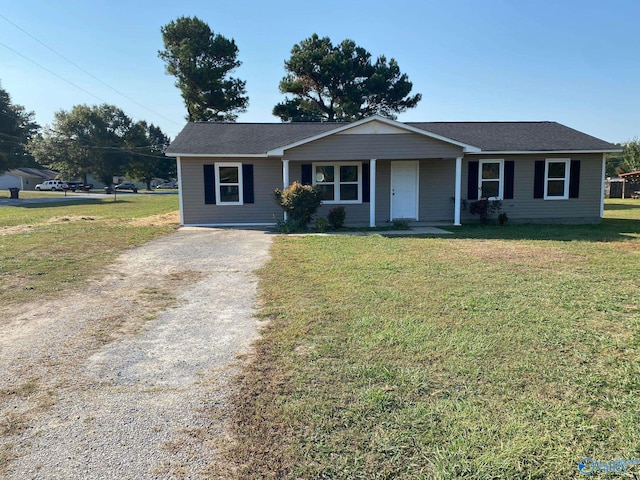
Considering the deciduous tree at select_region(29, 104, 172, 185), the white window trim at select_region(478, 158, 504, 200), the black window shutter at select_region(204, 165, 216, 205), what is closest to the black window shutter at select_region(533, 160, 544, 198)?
the white window trim at select_region(478, 158, 504, 200)

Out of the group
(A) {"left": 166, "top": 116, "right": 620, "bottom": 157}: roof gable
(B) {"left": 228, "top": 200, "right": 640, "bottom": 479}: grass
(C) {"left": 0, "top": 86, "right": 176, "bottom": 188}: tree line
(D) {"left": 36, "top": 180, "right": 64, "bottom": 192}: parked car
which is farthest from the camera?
(D) {"left": 36, "top": 180, "right": 64, "bottom": 192}: parked car

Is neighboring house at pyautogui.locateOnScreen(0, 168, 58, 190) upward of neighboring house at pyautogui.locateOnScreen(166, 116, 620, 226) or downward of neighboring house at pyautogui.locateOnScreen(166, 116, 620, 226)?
upward

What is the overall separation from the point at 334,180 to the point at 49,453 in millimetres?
12659

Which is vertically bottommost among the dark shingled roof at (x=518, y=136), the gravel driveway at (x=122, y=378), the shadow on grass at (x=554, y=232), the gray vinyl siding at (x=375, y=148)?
the gravel driveway at (x=122, y=378)

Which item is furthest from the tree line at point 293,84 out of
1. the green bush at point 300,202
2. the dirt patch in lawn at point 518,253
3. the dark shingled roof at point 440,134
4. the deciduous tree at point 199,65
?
the dirt patch in lawn at point 518,253

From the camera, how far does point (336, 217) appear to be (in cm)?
A: 1326

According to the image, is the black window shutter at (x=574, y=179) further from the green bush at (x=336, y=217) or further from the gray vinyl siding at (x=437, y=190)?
the green bush at (x=336, y=217)

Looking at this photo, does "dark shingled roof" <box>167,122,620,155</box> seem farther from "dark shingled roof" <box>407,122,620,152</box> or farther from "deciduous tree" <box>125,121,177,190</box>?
"deciduous tree" <box>125,121,177,190</box>

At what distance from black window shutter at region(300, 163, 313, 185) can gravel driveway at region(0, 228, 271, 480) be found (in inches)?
329

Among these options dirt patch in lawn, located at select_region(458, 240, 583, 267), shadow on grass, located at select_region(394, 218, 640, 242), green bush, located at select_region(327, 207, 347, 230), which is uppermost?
green bush, located at select_region(327, 207, 347, 230)

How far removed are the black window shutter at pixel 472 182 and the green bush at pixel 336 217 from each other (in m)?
4.55

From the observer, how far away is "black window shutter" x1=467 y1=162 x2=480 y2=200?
47.8 feet

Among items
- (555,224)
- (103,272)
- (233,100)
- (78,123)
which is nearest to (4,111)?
(78,123)

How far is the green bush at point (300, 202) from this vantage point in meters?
12.7
